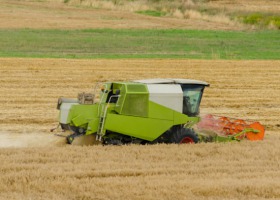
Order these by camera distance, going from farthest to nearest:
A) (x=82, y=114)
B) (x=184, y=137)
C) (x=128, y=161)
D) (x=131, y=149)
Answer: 1. (x=184, y=137)
2. (x=82, y=114)
3. (x=131, y=149)
4. (x=128, y=161)

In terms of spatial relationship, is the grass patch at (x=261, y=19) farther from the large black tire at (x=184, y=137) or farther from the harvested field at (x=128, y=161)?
the large black tire at (x=184, y=137)

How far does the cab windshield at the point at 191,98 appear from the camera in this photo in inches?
634

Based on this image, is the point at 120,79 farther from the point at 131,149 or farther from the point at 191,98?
the point at 131,149

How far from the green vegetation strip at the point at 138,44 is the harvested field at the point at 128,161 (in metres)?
8.74

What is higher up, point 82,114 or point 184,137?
point 82,114

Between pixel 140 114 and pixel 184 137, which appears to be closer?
pixel 140 114

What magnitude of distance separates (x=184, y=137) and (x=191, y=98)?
3.06ft

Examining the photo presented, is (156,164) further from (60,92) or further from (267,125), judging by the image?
(60,92)

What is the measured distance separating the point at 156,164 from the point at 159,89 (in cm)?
252

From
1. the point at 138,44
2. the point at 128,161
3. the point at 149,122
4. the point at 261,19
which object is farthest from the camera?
the point at 261,19

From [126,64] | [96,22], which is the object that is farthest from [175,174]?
[96,22]

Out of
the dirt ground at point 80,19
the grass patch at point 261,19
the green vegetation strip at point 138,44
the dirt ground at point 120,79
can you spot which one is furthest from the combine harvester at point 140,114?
the grass patch at point 261,19

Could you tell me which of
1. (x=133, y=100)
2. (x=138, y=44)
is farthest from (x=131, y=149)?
(x=138, y=44)

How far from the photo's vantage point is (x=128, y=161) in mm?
13820
